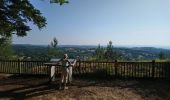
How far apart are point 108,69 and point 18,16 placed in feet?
21.6

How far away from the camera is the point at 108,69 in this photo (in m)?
19.1

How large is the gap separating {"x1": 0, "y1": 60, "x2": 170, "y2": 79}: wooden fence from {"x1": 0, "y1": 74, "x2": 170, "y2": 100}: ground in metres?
0.88

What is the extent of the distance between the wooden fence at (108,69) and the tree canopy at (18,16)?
220 centimetres

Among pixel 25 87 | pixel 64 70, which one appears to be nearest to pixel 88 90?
pixel 64 70

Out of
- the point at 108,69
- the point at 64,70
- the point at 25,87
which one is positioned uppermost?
the point at 64,70

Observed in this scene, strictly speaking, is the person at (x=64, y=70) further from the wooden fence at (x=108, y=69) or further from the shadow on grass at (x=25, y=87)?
the wooden fence at (x=108, y=69)

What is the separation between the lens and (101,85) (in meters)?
16.3

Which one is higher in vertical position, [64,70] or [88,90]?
[64,70]

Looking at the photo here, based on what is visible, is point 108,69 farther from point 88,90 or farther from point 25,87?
point 25,87

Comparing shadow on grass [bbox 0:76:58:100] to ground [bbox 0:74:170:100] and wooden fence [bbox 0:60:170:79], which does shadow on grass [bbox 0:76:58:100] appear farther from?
wooden fence [bbox 0:60:170:79]

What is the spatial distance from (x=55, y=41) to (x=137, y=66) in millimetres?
71136

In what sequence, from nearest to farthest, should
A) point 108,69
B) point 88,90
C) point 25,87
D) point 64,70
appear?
point 88,90
point 64,70
point 25,87
point 108,69

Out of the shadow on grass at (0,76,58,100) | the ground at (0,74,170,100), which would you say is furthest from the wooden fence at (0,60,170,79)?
the shadow on grass at (0,76,58,100)

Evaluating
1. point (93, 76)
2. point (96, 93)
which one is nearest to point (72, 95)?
point (96, 93)
